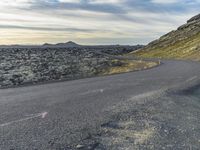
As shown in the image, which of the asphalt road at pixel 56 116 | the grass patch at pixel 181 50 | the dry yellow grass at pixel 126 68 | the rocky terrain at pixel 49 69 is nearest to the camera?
the asphalt road at pixel 56 116

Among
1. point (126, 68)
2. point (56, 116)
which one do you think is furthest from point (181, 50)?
point (56, 116)

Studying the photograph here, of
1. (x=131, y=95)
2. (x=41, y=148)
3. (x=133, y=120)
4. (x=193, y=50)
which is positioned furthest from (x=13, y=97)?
(x=193, y=50)

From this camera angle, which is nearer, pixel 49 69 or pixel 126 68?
pixel 126 68

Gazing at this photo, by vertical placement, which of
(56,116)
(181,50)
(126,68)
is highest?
(56,116)

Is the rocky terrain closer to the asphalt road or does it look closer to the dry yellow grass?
the dry yellow grass

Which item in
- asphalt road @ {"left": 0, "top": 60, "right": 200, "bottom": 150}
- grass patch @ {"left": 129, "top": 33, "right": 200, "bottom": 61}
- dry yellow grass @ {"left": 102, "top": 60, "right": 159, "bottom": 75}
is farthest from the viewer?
grass patch @ {"left": 129, "top": 33, "right": 200, "bottom": 61}

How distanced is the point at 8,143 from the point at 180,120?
19.6 feet

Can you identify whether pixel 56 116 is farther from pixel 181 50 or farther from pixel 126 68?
pixel 181 50

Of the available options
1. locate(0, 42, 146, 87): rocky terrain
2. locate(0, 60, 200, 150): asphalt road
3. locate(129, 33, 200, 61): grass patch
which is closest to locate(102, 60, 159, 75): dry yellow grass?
locate(0, 42, 146, 87): rocky terrain

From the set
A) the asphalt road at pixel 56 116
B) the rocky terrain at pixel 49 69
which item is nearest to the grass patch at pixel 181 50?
the rocky terrain at pixel 49 69

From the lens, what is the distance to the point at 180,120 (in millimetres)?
12953

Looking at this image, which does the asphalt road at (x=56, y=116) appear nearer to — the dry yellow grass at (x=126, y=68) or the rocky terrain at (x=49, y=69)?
the rocky terrain at (x=49, y=69)

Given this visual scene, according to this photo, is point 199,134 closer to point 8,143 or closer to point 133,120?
point 133,120

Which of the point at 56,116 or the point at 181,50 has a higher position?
the point at 56,116
